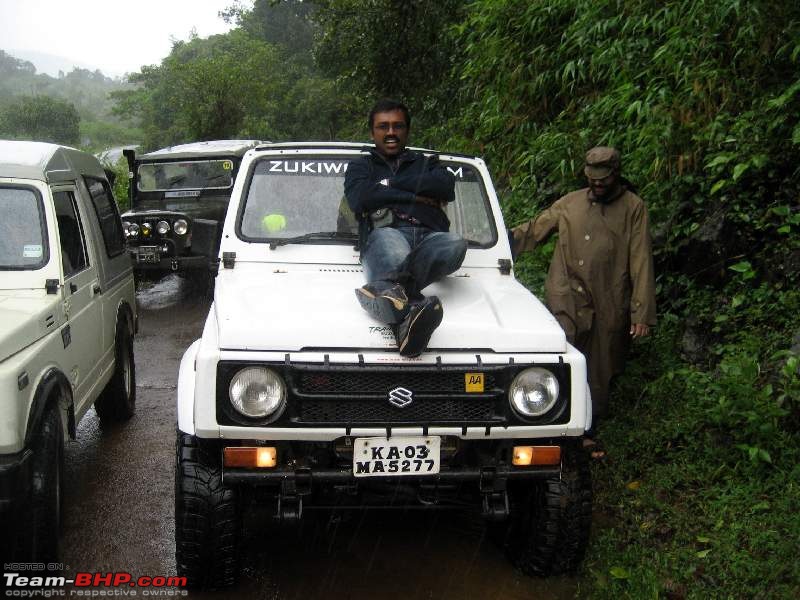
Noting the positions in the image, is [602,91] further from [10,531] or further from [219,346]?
[10,531]

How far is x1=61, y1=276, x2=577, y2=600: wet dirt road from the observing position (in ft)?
11.4

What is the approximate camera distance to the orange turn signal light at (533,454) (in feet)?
10.6

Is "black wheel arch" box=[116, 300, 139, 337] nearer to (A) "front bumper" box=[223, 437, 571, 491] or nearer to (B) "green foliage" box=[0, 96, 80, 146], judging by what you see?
(A) "front bumper" box=[223, 437, 571, 491]

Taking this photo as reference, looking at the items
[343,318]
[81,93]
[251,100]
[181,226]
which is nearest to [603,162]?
[343,318]

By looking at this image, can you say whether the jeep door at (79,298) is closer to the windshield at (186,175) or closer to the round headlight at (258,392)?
the round headlight at (258,392)

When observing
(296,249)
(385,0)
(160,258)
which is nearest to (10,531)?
(296,249)

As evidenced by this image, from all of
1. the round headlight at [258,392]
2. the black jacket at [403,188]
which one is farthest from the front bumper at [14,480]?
the black jacket at [403,188]

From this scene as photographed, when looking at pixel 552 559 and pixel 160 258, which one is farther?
pixel 160 258

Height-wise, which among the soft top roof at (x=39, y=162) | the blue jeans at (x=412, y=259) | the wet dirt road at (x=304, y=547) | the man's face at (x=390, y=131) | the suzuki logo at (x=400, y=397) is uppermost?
the man's face at (x=390, y=131)

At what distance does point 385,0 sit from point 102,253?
26.7 ft

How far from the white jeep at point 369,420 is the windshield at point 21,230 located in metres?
1.16

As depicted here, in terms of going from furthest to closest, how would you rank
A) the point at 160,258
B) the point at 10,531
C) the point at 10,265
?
Result: the point at 160,258 → the point at 10,265 → the point at 10,531

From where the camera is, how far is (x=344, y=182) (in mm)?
4184

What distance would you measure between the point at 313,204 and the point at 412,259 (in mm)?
996
